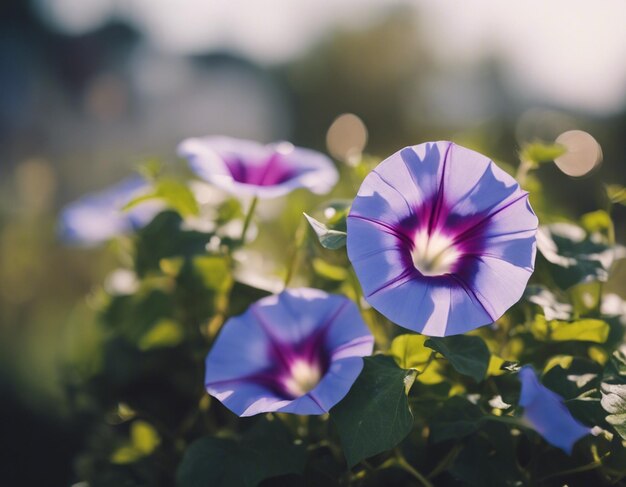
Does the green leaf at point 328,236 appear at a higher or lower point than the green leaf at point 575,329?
higher

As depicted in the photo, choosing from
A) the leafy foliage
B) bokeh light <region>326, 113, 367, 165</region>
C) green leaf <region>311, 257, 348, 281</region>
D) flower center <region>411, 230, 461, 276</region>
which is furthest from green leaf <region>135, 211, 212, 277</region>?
bokeh light <region>326, 113, 367, 165</region>

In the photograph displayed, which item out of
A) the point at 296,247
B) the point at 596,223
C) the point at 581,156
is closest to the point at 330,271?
the point at 296,247

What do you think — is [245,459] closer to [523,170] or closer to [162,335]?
[162,335]

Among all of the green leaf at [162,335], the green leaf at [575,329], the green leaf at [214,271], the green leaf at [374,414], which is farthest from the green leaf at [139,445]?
the green leaf at [575,329]

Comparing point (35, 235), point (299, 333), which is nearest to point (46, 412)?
point (35, 235)

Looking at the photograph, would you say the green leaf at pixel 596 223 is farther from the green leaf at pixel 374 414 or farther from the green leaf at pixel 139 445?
the green leaf at pixel 139 445

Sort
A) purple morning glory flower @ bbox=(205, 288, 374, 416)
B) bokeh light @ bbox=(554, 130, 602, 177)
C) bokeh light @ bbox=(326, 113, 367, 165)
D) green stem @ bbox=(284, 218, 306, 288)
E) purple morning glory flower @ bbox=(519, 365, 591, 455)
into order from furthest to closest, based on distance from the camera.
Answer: bokeh light @ bbox=(326, 113, 367, 165) < bokeh light @ bbox=(554, 130, 602, 177) < green stem @ bbox=(284, 218, 306, 288) < purple morning glory flower @ bbox=(205, 288, 374, 416) < purple morning glory flower @ bbox=(519, 365, 591, 455)

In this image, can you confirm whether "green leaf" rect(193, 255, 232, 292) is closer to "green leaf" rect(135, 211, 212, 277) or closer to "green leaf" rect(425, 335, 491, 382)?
"green leaf" rect(135, 211, 212, 277)

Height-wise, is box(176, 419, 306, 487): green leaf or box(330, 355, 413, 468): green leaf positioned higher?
box(330, 355, 413, 468): green leaf
